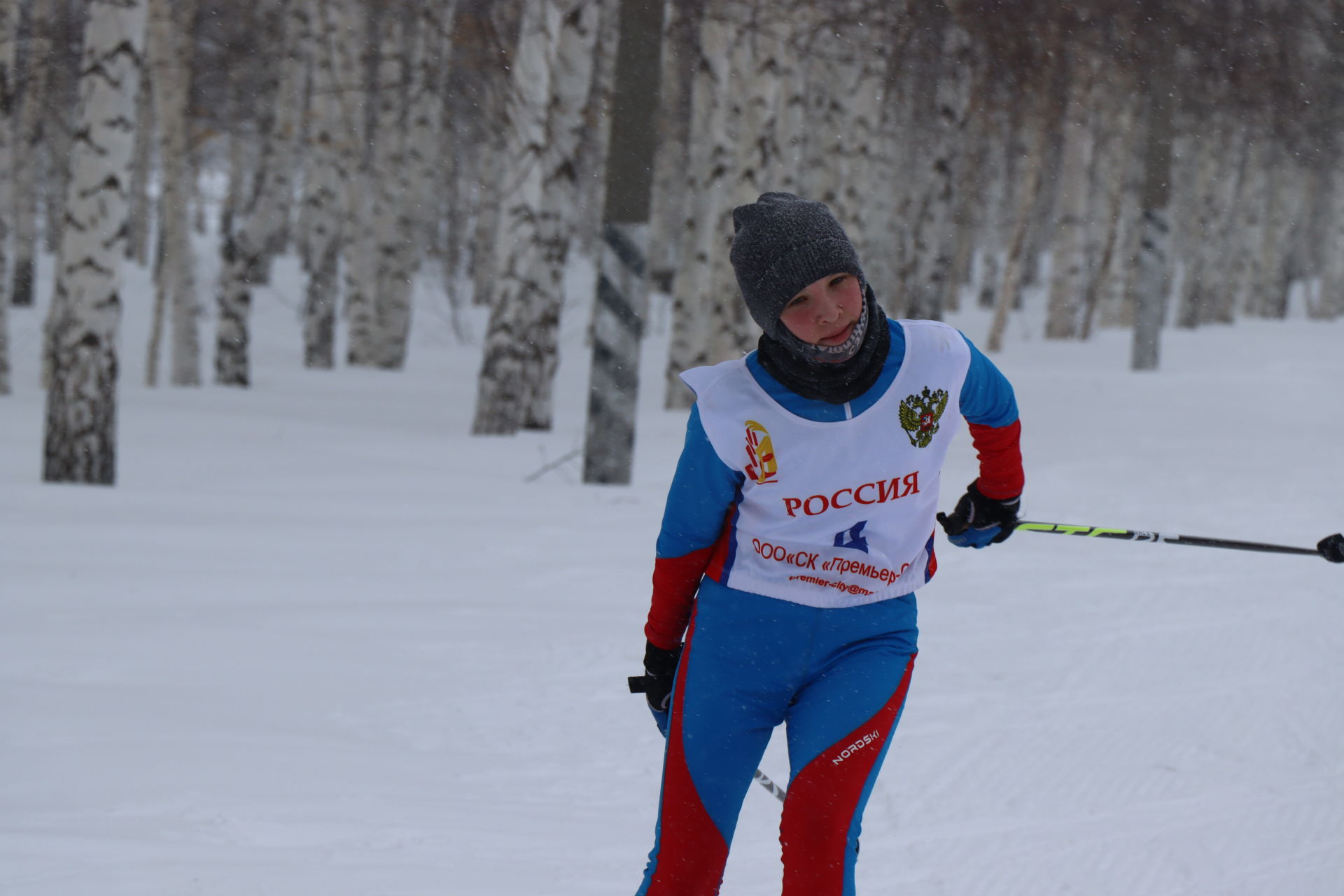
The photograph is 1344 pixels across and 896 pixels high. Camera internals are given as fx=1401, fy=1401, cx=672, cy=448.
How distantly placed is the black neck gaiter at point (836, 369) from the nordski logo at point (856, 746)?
617 mm

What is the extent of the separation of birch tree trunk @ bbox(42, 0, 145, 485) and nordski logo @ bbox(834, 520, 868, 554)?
736 cm

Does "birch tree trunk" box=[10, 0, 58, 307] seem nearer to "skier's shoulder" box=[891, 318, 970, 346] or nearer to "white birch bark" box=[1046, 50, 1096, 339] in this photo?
"white birch bark" box=[1046, 50, 1096, 339]

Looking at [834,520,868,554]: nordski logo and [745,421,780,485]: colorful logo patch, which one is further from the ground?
[745,421,780,485]: colorful logo patch

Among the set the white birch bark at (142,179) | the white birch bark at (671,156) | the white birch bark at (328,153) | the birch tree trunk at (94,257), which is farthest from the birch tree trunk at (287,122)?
the birch tree trunk at (94,257)

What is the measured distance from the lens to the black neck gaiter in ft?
8.42

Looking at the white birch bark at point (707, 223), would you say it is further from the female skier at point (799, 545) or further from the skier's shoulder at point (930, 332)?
the female skier at point (799, 545)

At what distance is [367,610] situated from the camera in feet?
20.7

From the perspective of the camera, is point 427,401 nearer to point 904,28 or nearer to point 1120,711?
point 904,28

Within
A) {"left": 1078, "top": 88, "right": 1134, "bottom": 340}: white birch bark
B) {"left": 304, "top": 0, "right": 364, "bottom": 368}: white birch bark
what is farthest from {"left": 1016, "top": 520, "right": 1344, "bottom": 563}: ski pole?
{"left": 1078, "top": 88, "right": 1134, "bottom": 340}: white birch bark

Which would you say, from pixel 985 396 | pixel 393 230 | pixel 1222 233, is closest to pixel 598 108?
pixel 393 230

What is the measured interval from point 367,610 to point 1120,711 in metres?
3.24

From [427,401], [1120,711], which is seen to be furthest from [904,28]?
[1120,711]

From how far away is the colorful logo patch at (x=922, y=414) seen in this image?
8.68ft

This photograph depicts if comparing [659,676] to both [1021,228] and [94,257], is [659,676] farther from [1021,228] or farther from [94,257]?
[1021,228]
